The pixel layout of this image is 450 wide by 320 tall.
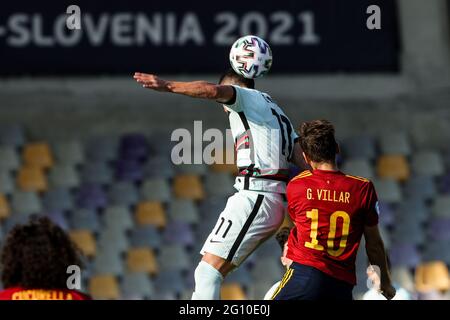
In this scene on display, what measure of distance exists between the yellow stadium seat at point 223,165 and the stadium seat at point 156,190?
42 cm

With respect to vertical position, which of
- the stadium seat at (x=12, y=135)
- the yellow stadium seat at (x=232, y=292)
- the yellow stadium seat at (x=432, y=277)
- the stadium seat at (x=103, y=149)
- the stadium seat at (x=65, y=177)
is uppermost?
the stadium seat at (x=12, y=135)

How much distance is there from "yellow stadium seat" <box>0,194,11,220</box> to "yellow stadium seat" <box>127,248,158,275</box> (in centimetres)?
105

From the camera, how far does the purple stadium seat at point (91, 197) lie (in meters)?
10.5

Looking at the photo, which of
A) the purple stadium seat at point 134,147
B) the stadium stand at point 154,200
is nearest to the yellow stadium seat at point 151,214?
the stadium stand at point 154,200

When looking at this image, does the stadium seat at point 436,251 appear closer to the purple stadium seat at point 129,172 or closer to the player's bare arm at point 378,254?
the purple stadium seat at point 129,172

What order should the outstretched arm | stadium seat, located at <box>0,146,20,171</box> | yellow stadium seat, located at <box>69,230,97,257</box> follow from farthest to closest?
stadium seat, located at <box>0,146,20,171</box>, yellow stadium seat, located at <box>69,230,97,257</box>, the outstretched arm

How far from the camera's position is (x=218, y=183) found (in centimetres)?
1049

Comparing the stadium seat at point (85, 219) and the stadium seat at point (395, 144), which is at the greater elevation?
the stadium seat at point (395, 144)

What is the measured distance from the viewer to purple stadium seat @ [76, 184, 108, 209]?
10.5 meters

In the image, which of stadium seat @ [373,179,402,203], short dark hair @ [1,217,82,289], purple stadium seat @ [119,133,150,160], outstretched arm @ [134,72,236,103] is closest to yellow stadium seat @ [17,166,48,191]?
purple stadium seat @ [119,133,150,160]

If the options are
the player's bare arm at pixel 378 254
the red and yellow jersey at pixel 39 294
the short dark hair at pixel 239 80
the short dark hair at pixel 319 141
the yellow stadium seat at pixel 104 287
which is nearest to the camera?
the red and yellow jersey at pixel 39 294

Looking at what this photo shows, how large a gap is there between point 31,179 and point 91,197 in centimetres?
52

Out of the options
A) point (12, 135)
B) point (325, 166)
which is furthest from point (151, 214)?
point (325, 166)

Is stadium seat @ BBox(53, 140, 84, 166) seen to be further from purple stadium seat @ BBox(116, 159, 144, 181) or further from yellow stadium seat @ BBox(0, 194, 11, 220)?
yellow stadium seat @ BBox(0, 194, 11, 220)
